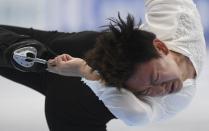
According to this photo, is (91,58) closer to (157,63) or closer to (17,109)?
(157,63)

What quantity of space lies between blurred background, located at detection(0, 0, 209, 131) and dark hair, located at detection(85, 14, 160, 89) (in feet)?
1.89

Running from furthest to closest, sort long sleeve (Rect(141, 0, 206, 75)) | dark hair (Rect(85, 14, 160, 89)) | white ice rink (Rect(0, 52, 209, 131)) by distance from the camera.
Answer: white ice rink (Rect(0, 52, 209, 131)) < long sleeve (Rect(141, 0, 206, 75)) < dark hair (Rect(85, 14, 160, 89))

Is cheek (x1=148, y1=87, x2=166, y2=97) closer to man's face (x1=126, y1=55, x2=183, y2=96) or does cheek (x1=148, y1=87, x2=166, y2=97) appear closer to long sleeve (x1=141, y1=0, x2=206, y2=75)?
man's face (x1=126, y1=55, x2=183, y2=96)

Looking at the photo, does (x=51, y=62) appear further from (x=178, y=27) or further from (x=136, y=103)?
(x=178, y=27)

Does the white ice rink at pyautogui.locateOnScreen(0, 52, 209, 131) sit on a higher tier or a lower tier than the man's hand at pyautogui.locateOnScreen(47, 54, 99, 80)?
lower

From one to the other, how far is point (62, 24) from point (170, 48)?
2.56 ft

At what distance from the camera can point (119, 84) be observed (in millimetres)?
1008

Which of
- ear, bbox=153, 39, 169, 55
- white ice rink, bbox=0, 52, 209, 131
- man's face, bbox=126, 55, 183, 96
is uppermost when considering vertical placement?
Result: ear, bbox=153, 39, 169, 55

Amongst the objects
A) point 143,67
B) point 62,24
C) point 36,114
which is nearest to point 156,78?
point 143,67

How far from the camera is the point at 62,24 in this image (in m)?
1.81

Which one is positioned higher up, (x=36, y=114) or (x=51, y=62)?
(x=51, y=62)

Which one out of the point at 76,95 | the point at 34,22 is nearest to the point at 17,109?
the point at 34,22

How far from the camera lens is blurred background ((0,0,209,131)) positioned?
1576 mm

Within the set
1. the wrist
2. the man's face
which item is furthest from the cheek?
the wrist
